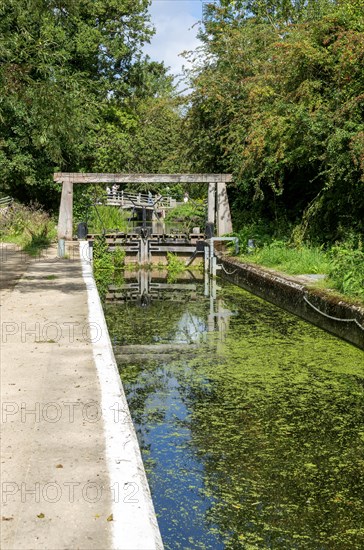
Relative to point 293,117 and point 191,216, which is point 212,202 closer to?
point 293,117

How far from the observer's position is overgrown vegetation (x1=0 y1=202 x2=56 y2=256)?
2214 cm

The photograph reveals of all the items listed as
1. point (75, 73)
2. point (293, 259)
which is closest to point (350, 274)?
point (293, 259)

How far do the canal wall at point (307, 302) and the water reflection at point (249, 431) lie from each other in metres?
0.22

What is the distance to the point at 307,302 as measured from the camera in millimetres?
11977

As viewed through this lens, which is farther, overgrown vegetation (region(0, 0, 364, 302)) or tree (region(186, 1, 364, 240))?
tree (region(186, 1, 364, 240))

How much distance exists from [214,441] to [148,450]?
585mm

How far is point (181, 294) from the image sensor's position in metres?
16.8

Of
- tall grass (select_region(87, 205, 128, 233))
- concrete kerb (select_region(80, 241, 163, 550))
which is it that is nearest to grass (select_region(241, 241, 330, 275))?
concrete kerb (select_region(80, 241, 163, 550))

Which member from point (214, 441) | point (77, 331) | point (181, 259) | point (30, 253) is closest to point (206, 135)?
point (181, 259)

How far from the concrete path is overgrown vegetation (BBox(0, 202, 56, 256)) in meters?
13.4

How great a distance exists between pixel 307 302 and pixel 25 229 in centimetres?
1467

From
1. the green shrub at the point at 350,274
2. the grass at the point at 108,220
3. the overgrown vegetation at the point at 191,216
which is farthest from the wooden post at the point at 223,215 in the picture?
the green shrub at the point at 350,274

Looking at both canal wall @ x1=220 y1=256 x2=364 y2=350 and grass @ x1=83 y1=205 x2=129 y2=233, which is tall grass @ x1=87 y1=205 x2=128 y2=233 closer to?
grass @ x1=83 y1=205 x2=129 y2=233

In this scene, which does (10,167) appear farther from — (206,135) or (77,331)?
(77,331)
